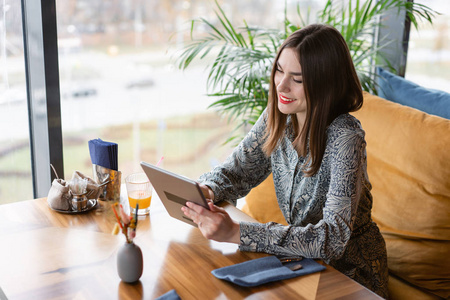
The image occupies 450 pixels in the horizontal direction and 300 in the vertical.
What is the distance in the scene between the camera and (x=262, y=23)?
9.43 ft

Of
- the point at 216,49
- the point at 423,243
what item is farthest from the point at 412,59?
the point at 423,243

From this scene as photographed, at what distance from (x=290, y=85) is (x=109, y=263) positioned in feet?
2.42

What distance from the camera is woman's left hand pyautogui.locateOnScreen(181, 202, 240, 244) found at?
52.6 inches

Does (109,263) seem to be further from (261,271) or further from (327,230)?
(327,230)

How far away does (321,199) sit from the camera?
1.56 meters

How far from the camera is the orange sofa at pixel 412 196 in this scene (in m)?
1.76

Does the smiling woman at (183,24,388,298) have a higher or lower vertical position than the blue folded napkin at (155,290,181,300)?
higher

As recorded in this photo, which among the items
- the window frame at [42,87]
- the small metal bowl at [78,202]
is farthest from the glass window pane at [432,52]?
the small metal bowl at [78,202]

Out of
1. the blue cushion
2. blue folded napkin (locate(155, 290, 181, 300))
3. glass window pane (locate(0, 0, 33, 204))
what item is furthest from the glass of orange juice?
the blue cushion

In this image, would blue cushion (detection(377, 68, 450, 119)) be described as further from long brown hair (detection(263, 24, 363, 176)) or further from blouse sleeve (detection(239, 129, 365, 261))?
blouse sleeve (detection(239, 129, 365, 261))

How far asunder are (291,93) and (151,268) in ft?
2.20

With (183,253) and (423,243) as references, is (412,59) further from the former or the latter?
(183,253)

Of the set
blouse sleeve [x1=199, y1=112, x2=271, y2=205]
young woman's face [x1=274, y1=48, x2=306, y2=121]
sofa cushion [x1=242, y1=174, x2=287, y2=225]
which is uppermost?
young woman's face [x1=274, y1=48, x2=306, y2=121]

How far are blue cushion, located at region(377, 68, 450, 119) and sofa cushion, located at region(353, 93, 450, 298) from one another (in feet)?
0.61
